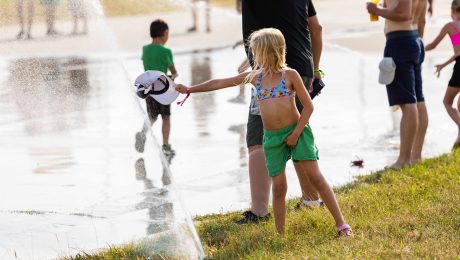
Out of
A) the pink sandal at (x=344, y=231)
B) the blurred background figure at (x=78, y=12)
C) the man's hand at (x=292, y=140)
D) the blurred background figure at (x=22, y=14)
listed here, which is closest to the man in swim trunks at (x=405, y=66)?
the pink sandal at (x=344, y=231)

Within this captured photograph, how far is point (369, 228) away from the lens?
602cm

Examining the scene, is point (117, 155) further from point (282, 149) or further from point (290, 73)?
point (290, 73)

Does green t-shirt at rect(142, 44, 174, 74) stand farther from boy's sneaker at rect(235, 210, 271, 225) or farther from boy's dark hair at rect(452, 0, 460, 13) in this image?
boy's sneaker at rect(235, 210, 271, 225)

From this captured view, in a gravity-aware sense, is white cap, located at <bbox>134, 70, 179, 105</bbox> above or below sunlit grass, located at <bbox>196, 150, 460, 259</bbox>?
above

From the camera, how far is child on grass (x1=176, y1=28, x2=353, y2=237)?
5805 mm

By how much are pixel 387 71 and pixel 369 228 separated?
256 cm

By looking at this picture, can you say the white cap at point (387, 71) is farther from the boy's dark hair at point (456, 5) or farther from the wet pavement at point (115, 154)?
the boy's dark hair at point (456, 5)

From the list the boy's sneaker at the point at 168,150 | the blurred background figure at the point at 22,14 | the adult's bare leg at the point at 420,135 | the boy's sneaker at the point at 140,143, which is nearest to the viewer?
the blurred background figure at the point at 22,14

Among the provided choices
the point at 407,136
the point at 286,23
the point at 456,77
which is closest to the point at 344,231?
the point at 286,23

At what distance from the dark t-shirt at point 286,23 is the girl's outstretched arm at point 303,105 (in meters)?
0.70

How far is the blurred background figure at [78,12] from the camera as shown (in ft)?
21.0

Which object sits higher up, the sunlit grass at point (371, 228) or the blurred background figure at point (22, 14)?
the blurred background figure at point (22, 14)

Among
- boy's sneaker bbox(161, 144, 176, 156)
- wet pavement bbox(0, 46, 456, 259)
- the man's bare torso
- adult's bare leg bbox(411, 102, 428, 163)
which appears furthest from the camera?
boy's sneaker bbox(161, 144, 176, 156)

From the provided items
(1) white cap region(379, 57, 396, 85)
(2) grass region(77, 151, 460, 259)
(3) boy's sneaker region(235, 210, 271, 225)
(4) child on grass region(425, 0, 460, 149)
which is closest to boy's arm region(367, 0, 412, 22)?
(1) white cap region(379, 57, 396, 85)
